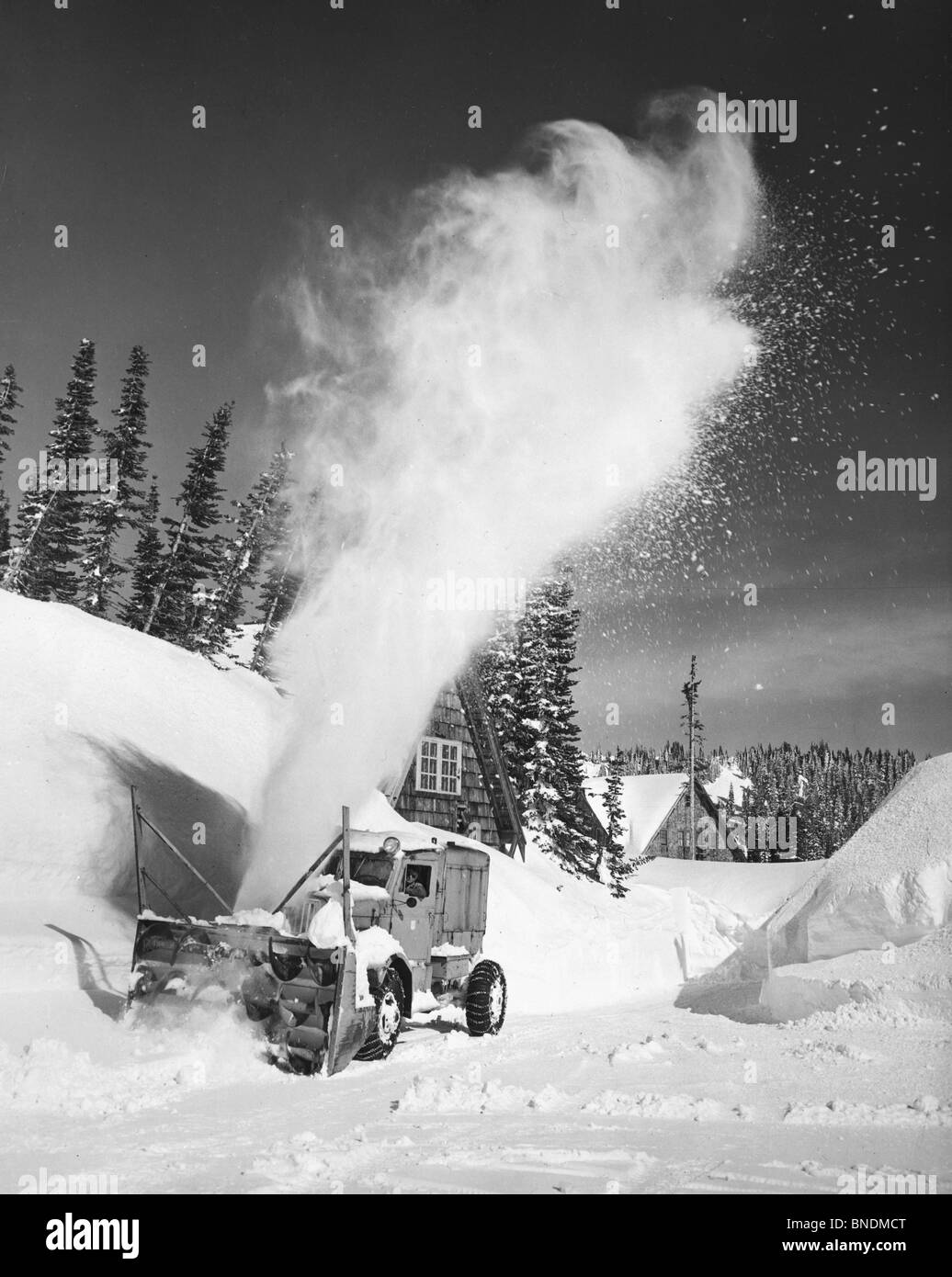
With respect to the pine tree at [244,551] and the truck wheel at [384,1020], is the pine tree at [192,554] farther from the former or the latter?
the truck wheel at [384,1020]

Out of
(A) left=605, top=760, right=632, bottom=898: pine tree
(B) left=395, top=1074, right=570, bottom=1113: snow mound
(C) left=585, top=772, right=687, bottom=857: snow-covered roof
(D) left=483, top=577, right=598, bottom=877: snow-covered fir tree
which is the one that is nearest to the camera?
(B) left=395, top=1074, right=570, bottom=1113: snow mound

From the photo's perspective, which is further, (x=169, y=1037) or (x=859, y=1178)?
(x=169, y=1037)

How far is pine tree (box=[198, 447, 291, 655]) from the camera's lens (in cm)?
4322

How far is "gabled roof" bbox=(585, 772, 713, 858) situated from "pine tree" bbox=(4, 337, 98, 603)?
118ft

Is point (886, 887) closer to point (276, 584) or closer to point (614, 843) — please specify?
point (614, 843)

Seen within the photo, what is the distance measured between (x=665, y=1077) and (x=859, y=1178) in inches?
126

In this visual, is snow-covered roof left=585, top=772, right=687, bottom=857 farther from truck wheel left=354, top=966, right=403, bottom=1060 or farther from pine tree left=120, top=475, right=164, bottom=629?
truck wheel left=354, top=966, right=403, bottom=1060

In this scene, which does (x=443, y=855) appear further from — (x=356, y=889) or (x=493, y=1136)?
(x=493, y=1136)

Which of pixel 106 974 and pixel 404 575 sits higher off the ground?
pixel 404 575

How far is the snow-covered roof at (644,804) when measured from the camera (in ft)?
219

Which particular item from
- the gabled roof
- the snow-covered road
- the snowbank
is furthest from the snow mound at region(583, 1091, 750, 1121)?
the gabled roof
